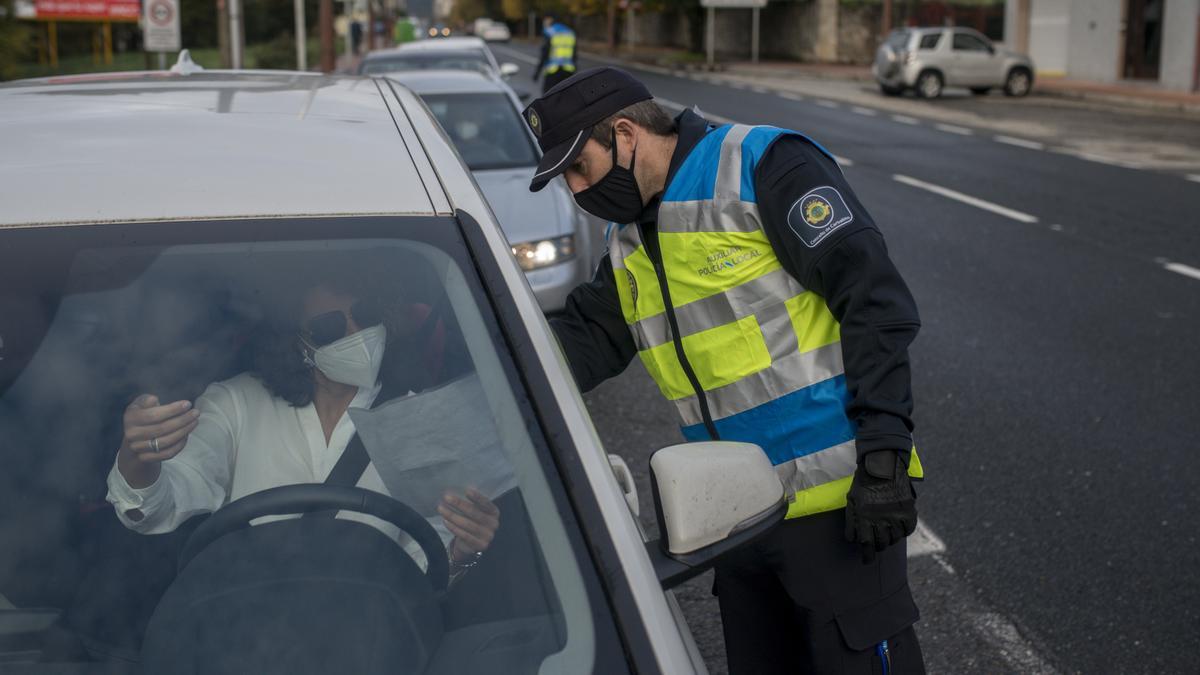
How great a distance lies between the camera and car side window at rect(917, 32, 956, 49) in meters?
30.2

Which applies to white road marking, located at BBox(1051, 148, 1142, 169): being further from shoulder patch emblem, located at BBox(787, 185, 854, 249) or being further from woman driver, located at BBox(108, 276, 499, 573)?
woman driver, located at BBox(108, 276, 499, 573)

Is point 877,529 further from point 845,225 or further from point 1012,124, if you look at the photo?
point 1012,124

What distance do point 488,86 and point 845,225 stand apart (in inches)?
292

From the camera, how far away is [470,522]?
1.89 m

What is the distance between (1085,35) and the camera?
3538cm

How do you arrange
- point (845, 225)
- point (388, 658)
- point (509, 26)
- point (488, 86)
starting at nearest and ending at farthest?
point (388, 658) → point (845, 225) → point (488, 86) → point (509, 26)

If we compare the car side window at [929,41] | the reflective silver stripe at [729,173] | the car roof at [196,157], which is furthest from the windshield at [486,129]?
the car side window at [929,41]

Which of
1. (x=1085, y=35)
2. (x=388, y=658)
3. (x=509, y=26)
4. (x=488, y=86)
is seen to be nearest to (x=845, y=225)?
(x=388, y=658)

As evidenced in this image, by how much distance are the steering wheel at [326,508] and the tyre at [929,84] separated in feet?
97.7

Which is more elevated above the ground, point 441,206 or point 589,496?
point 441,206

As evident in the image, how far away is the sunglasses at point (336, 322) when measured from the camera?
2021mm

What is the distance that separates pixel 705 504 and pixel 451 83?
315 inches

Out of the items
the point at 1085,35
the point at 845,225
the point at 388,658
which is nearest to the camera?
the point at 388,658

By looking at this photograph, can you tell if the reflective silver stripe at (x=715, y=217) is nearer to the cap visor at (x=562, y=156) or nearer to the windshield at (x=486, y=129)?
the cap visor at (x=562, y=156)
